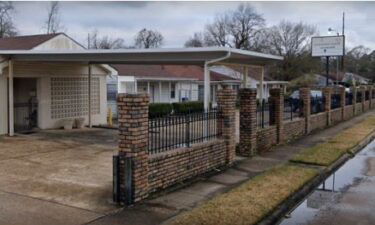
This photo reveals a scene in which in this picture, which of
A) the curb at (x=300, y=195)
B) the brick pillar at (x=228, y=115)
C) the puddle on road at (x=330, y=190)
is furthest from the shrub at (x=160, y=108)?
the brick pillar at (x=228, y=115)

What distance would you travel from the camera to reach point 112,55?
15.0 metres

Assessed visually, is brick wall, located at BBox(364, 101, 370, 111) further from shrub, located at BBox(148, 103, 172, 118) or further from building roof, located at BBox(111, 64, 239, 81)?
shrub, located at BBox(148, 103, 172, 118)

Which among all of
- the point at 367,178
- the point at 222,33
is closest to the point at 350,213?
the point at 367,178

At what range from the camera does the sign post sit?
4191 cm

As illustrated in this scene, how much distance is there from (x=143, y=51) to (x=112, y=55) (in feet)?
6.21

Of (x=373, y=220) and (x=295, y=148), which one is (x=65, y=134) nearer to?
(x=295, y=148)

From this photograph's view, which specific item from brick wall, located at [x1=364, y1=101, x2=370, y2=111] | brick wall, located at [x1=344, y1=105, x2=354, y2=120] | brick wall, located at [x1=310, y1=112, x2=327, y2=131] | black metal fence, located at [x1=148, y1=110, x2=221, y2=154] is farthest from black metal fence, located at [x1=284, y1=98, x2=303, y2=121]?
brick wall, located at [x1=364, y1=101, x2=370, y2=111]

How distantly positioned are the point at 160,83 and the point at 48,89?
14249 millimetres

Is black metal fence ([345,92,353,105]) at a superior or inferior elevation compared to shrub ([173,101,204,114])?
superior

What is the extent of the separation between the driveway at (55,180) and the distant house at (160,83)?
11089 mm

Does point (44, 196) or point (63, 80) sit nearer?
point (44, 196)

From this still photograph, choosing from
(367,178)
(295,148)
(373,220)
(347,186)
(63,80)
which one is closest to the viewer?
(373,220)

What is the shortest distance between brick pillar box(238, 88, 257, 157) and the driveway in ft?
12.0

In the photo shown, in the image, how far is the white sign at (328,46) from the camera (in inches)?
1650
